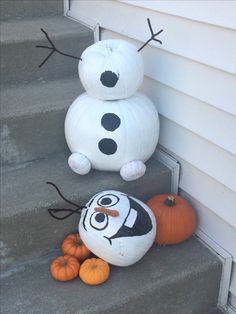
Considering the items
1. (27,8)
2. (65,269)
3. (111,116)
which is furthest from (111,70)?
(27,8)

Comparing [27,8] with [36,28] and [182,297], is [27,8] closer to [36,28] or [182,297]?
[36,28]

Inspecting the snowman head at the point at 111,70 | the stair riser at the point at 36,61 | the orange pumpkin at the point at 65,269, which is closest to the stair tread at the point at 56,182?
the orange pumpkin at the point at 65,269

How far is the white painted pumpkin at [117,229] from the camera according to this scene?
164 cm

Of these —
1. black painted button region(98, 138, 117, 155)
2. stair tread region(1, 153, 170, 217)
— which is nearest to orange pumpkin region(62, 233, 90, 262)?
stair tread region(1, 153, 170, 217)

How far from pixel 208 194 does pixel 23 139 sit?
2.98ft

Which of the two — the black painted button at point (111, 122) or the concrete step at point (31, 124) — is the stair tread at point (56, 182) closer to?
the concrete step at point (31, 124)

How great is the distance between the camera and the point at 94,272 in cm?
166

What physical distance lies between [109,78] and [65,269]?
807mm

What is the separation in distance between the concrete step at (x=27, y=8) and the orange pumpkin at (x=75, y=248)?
1557 mm

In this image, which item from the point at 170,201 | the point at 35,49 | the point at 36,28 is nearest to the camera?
the point at 170,201

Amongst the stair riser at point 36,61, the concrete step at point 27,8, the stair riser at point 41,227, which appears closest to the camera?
the stair riser at point 41,227

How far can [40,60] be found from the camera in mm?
2363

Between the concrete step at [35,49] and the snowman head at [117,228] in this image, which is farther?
the concrete step at [35,49]

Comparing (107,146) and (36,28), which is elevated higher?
(36,28)
